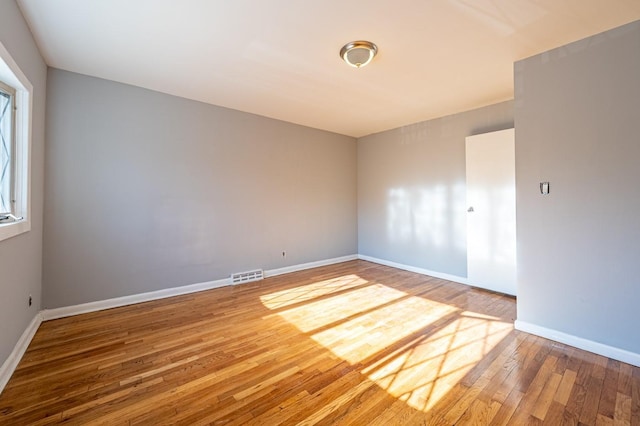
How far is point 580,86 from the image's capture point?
2.26 metres

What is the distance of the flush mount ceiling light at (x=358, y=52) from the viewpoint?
2354 mm

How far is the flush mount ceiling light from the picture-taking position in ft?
7.72

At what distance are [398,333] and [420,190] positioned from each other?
9.25ft

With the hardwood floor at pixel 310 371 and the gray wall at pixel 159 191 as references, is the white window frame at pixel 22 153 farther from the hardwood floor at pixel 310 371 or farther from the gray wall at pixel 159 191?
the hardwood floor at pixel 310 371

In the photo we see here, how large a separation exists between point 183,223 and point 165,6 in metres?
2.46

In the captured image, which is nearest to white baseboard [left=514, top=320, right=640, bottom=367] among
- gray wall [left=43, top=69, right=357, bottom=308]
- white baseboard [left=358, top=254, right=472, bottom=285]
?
white baseboard [left=358, top=254, right=472, bottom=285]

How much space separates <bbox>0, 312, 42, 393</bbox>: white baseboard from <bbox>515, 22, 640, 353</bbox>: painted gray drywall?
13.6 ft

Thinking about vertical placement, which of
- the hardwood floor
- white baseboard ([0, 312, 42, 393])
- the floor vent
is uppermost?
the floor vent

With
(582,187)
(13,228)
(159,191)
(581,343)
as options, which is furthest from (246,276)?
(582,187)

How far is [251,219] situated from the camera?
425cm

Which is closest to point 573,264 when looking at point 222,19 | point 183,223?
point 222,19

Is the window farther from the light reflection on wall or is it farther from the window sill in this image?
the light reflection on wall

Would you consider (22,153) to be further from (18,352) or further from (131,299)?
(131,299)

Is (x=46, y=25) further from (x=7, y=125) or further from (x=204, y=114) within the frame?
(x=204, y=114)
